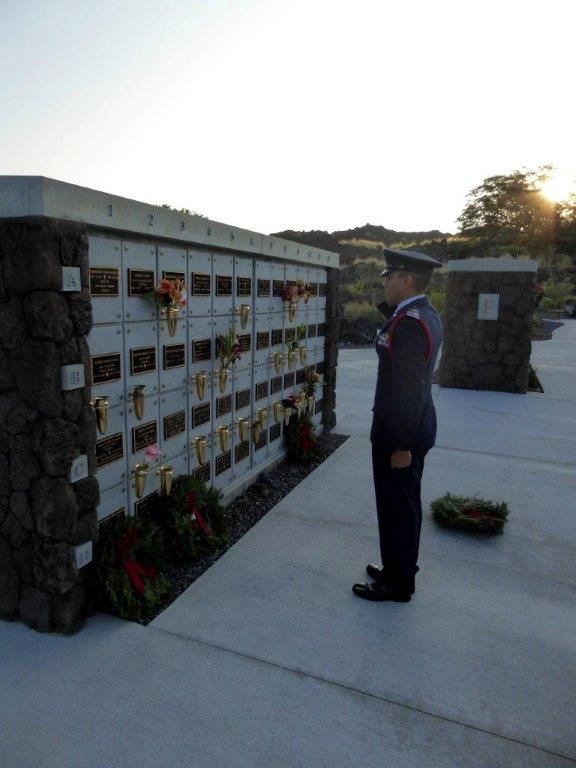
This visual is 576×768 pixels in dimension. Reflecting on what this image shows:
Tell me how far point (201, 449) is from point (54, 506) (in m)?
1.43

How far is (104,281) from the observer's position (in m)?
3.14

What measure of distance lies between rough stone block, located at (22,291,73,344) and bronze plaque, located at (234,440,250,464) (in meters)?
2.37

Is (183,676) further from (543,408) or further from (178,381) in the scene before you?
(543,408)

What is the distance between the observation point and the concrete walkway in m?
2.32

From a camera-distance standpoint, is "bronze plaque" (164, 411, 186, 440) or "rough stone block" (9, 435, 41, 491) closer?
"rough stone block" (9, 435, 41, 491)

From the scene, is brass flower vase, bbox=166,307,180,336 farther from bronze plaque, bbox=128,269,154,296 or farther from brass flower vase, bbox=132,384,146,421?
brass flower vase, bbox=132,384,146,421

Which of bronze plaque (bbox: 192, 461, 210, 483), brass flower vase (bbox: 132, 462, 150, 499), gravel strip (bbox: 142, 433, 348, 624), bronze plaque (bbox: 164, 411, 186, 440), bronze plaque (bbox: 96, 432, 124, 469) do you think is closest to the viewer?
bronze plaque (bbox: 96, 432, 124, 469)

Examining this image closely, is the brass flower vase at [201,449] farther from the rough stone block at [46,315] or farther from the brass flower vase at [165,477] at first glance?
the rough stone block at [46,315]

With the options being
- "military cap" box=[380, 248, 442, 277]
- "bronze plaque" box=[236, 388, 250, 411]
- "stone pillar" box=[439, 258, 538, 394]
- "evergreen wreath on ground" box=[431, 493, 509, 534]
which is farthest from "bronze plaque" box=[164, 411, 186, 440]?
"stone pillar" box=[439, 258, 538, 394]

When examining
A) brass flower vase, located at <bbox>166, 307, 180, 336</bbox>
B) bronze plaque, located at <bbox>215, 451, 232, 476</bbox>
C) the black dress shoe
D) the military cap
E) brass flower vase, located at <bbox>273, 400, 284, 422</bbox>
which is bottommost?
the black dress shoe

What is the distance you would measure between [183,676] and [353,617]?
102 cm

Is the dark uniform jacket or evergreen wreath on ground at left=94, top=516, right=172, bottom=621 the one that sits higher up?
the dark uniform jacket

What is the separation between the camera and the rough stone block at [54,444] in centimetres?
279

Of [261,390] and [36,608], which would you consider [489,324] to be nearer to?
[261,390]
